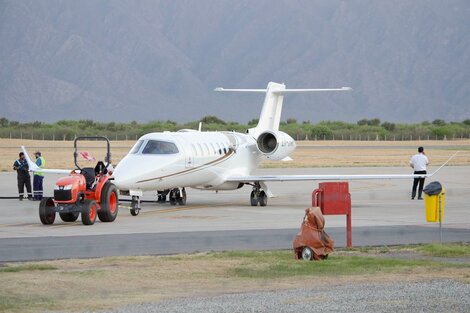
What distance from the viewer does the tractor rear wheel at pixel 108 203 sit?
27.0 metres

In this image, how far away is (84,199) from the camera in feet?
88.5

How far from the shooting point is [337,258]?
63.1 ft

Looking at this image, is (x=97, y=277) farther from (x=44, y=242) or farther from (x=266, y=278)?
(x=44, y=242)

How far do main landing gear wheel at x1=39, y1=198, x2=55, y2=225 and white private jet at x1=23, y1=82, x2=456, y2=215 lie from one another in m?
2.82

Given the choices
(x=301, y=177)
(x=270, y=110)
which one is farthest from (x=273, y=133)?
(x=301, y=177)

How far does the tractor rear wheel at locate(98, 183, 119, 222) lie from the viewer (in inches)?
1064

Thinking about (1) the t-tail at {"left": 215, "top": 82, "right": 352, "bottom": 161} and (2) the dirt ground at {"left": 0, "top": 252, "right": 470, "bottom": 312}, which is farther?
(1) the t-tail at {"left": 215, "top": 82, "right": 352, "bottom": 161}

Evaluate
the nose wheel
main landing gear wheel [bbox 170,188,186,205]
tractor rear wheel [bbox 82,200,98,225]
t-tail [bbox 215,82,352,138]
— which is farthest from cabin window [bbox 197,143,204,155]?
tractor rear wheel [bbox 82,200,98,225]

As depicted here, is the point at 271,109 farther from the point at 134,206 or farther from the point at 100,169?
the point at 100,169

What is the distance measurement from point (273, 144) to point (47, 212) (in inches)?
443

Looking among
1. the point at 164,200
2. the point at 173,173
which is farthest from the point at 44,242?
the point at 164,200

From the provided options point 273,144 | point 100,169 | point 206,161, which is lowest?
point 100,169

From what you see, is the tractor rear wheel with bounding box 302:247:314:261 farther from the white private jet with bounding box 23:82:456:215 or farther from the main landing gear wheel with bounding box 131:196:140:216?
the main landing gear wheel with bounding box 131:196:140:216

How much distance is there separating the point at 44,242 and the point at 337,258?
6179 millimetres
